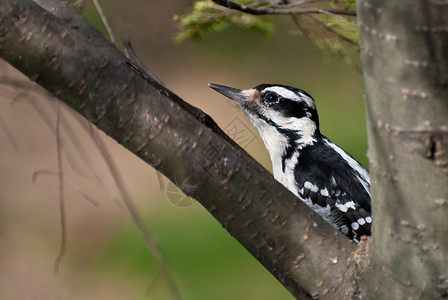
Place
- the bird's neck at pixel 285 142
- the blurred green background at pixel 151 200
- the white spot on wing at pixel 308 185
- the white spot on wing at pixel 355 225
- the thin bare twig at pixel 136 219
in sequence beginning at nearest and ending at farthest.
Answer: the thin bare twig at pixel 136 219
the white spot on wing at pixel 355 225
the white spot on wing at pixel 308 185
the bird's neck at pixel 285 142
the blurred green background at pixel 151 200

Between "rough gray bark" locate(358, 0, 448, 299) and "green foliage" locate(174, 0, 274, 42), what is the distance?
51.0 inches

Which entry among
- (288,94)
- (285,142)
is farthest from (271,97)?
(285,142)

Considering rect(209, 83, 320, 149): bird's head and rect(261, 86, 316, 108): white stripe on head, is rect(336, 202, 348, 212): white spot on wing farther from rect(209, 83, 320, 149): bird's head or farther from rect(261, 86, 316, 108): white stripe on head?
rect(261, 86, 316, 108): white stripe on head

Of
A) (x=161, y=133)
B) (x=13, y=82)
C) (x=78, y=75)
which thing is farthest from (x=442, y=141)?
(x=13, y=82)

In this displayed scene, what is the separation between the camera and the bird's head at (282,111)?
11.5ft

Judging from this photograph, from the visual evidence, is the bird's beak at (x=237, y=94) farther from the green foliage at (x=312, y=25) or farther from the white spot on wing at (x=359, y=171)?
the green foliage at (x=312, y=25)

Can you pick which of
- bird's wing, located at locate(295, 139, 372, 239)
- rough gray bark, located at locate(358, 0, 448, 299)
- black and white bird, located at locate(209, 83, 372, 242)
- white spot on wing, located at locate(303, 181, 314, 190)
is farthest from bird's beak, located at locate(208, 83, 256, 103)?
rough gray bark, located at locate(358, 0, 448, 299)

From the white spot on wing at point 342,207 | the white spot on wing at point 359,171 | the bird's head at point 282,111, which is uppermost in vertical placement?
the bird's head at point 282,111

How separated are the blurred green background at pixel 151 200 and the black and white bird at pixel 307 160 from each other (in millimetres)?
1297

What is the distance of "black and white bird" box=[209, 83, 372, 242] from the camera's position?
10.3 ft

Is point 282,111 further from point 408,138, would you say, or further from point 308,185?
point 408,138

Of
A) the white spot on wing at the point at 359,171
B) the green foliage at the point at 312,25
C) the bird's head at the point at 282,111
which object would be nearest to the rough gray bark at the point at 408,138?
the green foliage at the point at 312,25

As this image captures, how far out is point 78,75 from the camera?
166cm

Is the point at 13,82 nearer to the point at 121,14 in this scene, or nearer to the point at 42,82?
the point at 42,82
